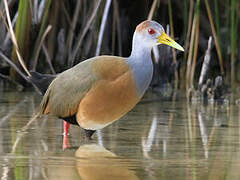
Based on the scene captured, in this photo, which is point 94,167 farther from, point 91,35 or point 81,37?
point 91,35

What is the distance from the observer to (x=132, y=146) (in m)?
4.78

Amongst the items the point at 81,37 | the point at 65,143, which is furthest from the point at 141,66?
the point at 81,37

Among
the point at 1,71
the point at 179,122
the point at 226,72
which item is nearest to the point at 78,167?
the point at 179,122

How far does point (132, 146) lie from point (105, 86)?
1.41ft

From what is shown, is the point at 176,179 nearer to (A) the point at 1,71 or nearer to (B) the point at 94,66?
(B) the point at 94,66

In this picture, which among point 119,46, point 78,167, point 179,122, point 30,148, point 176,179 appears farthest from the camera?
point 119,46

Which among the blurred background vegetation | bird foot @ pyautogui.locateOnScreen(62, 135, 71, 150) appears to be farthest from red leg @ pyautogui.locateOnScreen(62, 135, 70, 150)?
the blurred background vegetation

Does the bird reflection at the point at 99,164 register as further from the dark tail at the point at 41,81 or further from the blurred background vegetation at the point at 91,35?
the blurred background vegetation at the point at 91,35

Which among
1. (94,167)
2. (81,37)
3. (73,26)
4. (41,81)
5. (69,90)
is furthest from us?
(73,26)

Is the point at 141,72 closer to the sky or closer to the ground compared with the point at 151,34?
closer to the ground

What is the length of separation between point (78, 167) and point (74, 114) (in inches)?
38.3

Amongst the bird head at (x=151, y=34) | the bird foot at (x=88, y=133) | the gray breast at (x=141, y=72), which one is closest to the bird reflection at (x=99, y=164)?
the bird foot at (x=88, y=133)

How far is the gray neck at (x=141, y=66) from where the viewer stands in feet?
15.5

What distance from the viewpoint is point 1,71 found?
7500 millimetres
